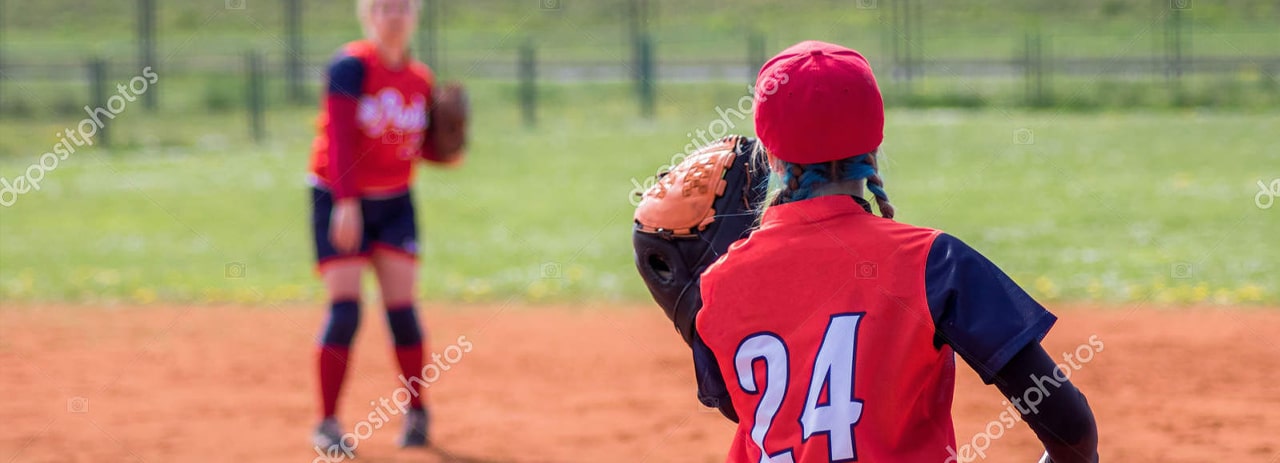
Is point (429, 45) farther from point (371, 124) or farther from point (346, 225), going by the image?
point (346, 225)

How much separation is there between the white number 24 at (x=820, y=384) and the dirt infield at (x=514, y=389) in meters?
3.38

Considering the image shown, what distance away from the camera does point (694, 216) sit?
202cm

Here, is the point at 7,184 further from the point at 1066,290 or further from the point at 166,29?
the point at 166,29

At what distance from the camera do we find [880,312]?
1698 millimetres

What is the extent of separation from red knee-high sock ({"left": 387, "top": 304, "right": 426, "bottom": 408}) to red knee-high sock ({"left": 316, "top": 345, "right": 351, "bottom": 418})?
9.8 inches

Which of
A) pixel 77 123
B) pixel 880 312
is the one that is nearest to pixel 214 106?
pixel 77 123

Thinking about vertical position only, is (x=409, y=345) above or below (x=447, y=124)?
below

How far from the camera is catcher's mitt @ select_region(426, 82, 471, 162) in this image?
221 inches

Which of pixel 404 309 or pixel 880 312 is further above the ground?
pixel 880 312

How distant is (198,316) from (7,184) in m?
9.24

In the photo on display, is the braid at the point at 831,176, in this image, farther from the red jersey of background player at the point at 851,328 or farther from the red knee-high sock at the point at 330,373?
the red knee-high sock at the point at 330,373

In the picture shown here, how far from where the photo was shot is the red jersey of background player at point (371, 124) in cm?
520

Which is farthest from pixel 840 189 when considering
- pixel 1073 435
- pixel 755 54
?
pixel 755 54

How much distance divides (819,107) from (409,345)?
4.01 metres
